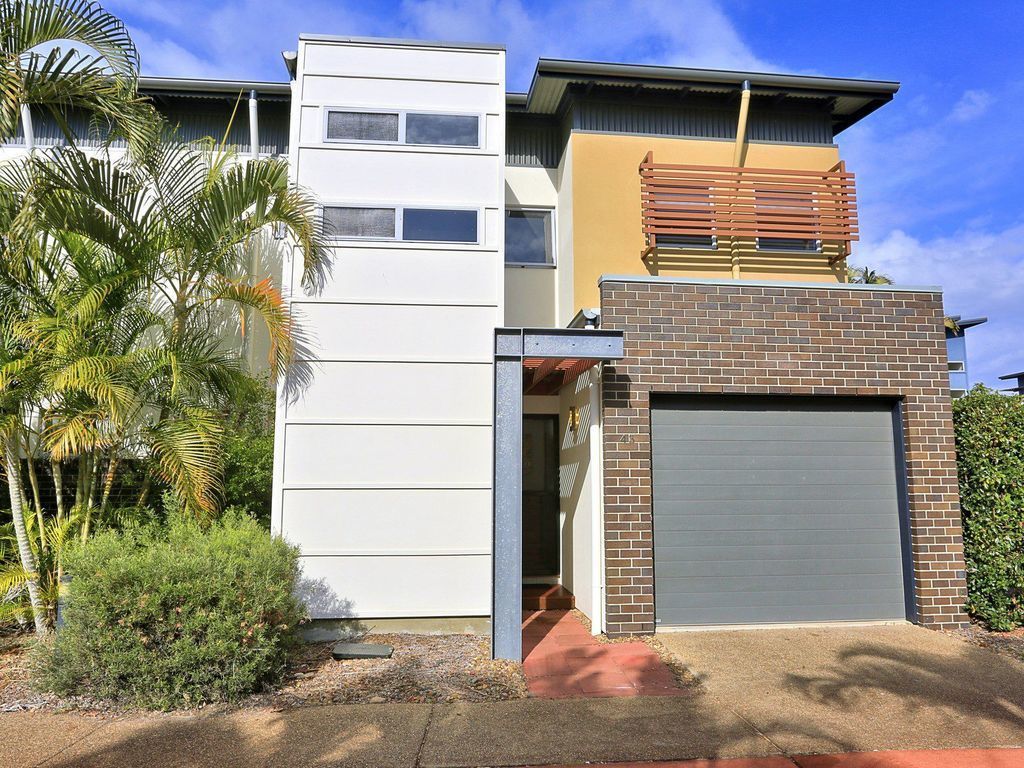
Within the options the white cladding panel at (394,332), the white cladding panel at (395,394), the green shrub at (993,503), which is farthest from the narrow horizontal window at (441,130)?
the green shrub at (993,503)

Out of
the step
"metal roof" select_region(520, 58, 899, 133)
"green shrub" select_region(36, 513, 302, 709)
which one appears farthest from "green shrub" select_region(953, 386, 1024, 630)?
"green shrub" select_region(36, 513, 302, 709)

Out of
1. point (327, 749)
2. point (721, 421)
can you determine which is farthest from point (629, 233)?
point (327, 749)

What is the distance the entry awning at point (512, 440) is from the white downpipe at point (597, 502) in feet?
2.01

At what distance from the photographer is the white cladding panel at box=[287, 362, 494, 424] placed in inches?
289

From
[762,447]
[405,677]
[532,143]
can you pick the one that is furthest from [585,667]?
[532,143]

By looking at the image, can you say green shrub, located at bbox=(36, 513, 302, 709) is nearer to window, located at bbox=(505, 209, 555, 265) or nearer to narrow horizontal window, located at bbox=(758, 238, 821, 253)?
window, located at bbox=(505, 209, 555, 265)

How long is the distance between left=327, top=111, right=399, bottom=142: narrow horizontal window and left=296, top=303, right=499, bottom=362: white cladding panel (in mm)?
2059

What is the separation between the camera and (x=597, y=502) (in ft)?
23.2

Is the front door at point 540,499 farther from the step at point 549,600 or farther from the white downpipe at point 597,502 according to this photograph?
the white downpipe at point 597,502

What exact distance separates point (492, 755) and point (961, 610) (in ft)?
18.7

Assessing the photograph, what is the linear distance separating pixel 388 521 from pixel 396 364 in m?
1.72

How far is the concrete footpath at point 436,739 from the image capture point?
4.19m

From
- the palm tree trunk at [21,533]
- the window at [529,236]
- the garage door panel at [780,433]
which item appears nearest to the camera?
the palm tree trunk at [21,533]

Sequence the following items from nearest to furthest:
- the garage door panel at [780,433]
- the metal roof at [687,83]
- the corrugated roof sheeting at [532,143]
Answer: the garage door panel at [780,433] → the metal roof at [687,83] → the corrugated roof sheeting at [532,143]
